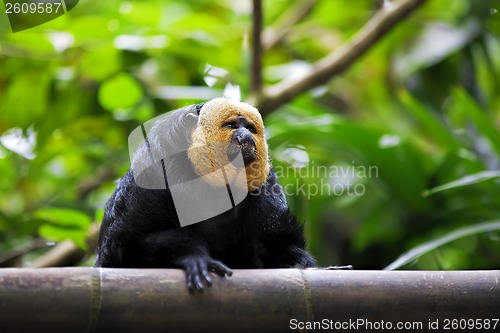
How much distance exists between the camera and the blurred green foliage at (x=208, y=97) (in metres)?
3.37

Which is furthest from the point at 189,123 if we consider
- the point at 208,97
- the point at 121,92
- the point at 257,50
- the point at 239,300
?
the point at 121,92

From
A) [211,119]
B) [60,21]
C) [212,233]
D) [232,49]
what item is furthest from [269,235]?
[232,49]

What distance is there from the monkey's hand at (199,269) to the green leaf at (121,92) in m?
1.98

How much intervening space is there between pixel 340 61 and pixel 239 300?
2.25m

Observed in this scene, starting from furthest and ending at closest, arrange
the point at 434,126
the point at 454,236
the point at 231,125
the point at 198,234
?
the point at 434,126, the point at 454,236, the point at 231,125, the point at 198,234

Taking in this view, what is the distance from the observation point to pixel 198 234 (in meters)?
2.11

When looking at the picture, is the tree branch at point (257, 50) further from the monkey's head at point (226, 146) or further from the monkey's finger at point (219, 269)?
Answer: the monkey's finger at point (219, 269)

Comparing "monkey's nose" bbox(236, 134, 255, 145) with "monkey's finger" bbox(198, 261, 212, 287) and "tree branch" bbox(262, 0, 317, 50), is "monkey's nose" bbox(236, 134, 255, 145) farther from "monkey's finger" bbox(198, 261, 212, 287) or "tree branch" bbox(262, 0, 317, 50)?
"tree branch" bbox(262, 0, 317, 50)

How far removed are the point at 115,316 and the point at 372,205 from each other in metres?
2.31

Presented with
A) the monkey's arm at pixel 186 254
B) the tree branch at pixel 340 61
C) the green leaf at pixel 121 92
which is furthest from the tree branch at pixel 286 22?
the monkey's arm at pixel 186 254

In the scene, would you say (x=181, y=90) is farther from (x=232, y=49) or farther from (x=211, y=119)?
(x=211, y=119)

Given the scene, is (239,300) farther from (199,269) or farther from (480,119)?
(480,119)

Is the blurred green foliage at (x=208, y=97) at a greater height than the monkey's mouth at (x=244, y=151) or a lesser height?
lesser

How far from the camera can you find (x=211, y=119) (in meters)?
2.21
